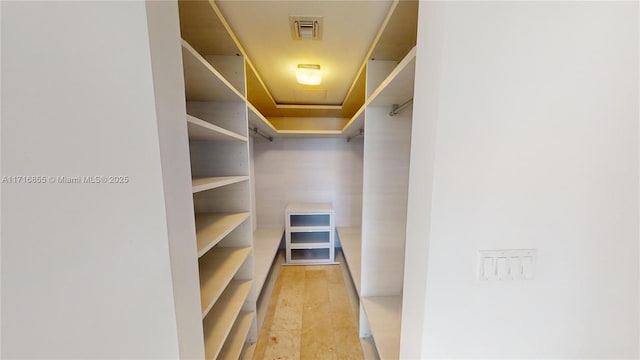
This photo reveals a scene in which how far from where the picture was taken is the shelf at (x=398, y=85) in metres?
0.84

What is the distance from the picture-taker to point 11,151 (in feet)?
1.78

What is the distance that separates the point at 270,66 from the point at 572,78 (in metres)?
1.61

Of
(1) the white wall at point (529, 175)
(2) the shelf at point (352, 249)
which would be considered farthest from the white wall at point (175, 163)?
(2) the shelf at point (352, 249)

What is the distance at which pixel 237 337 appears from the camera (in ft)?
4.70

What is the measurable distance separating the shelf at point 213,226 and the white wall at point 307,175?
1.73 metres

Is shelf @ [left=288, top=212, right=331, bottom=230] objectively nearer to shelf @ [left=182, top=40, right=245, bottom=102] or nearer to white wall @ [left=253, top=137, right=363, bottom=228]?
white wall @ [left=253, top=137, right=363, bottom=228]

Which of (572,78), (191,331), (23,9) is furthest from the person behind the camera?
(191,331)

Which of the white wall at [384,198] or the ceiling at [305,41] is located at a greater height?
the ceiling at [305,41]

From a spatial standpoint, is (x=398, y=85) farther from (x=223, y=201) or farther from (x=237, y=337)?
(x=237, y=337)

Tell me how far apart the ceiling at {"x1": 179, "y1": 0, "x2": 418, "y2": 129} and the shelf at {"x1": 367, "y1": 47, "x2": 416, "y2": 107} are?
9.2 inches

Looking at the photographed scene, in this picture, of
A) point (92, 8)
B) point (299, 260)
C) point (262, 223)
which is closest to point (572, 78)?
point (92, 8)

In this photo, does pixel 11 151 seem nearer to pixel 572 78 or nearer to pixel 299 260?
pixel 572 78

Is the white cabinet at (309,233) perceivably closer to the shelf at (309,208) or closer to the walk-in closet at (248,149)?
the shelf at (309,208)

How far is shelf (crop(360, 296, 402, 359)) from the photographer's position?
125 cm
